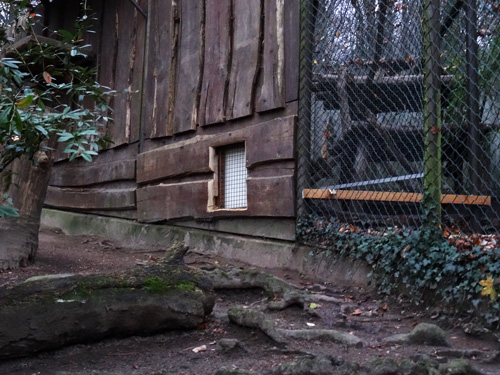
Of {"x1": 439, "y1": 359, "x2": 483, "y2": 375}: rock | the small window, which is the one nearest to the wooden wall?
the small window

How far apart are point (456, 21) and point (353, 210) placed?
1.66 meters

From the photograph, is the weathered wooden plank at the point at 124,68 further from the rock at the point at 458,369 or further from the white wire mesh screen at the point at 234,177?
the rock at the point at 458,369

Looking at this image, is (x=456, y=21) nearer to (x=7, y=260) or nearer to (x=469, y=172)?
(x=469, y=172)

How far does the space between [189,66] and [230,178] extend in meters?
1.62

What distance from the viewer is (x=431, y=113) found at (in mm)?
3822

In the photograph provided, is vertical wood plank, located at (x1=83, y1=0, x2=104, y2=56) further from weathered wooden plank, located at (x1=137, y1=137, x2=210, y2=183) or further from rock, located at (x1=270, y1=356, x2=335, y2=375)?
rock, located at (x1=270, y1=356, x2=335, y2=375)

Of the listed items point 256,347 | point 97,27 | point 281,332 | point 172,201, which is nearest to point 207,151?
point 172,201

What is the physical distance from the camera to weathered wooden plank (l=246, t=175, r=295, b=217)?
4.98 metres

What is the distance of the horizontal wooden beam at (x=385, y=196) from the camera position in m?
3.89

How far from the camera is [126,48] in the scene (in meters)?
8.43

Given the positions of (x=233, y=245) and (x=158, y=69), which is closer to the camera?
(x=233, y=245)

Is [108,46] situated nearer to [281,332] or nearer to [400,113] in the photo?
[400,113]

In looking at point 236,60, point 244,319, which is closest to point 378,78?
point 236,60

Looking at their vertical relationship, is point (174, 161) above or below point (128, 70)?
below
